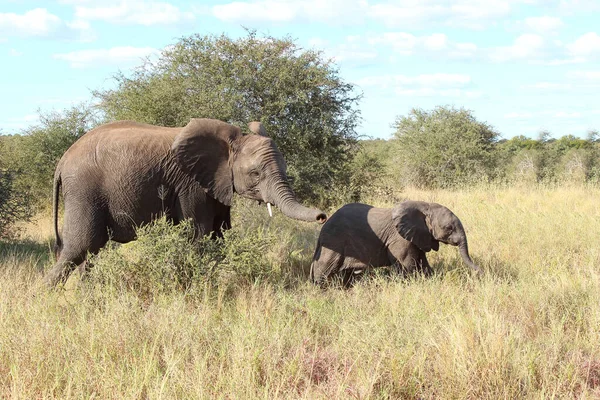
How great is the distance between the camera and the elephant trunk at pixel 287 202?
242 inches

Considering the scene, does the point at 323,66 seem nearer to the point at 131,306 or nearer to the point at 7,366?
the point at 131,306

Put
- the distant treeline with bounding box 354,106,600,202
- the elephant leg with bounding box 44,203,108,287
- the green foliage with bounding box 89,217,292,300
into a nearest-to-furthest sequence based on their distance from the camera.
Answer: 1. the green foliage with bounding box 89,217,292,300
2. the elephant leg with bounding box 44,203,108,287
3. the distant treeline with bounding box 354,106,600,202

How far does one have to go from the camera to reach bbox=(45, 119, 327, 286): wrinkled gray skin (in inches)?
254

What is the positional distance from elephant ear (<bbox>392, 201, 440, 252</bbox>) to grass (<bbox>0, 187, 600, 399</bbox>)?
490mm

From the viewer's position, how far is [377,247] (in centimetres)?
722

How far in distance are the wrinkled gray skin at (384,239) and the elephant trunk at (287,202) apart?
101 cm

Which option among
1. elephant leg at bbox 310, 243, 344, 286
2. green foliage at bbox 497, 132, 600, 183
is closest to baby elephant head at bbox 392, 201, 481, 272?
elephant leg at bbox 310, 243, 344, 286

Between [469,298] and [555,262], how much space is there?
2.47 m

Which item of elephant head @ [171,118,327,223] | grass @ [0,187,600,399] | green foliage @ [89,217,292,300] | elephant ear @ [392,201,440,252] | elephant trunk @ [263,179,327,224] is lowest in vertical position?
grass @ [0,187,600,399]

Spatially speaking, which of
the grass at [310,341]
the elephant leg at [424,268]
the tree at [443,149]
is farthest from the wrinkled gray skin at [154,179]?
the tree at [443,149]

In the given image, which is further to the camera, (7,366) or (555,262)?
(555,262)

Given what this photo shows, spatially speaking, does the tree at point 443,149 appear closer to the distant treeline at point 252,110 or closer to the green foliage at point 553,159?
the green foliage at point 553,159

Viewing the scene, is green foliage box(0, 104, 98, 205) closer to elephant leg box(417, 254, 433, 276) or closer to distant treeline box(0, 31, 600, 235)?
distant treeline box(0, 31, 600, 235)

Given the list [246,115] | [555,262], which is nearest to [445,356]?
[555,262]
